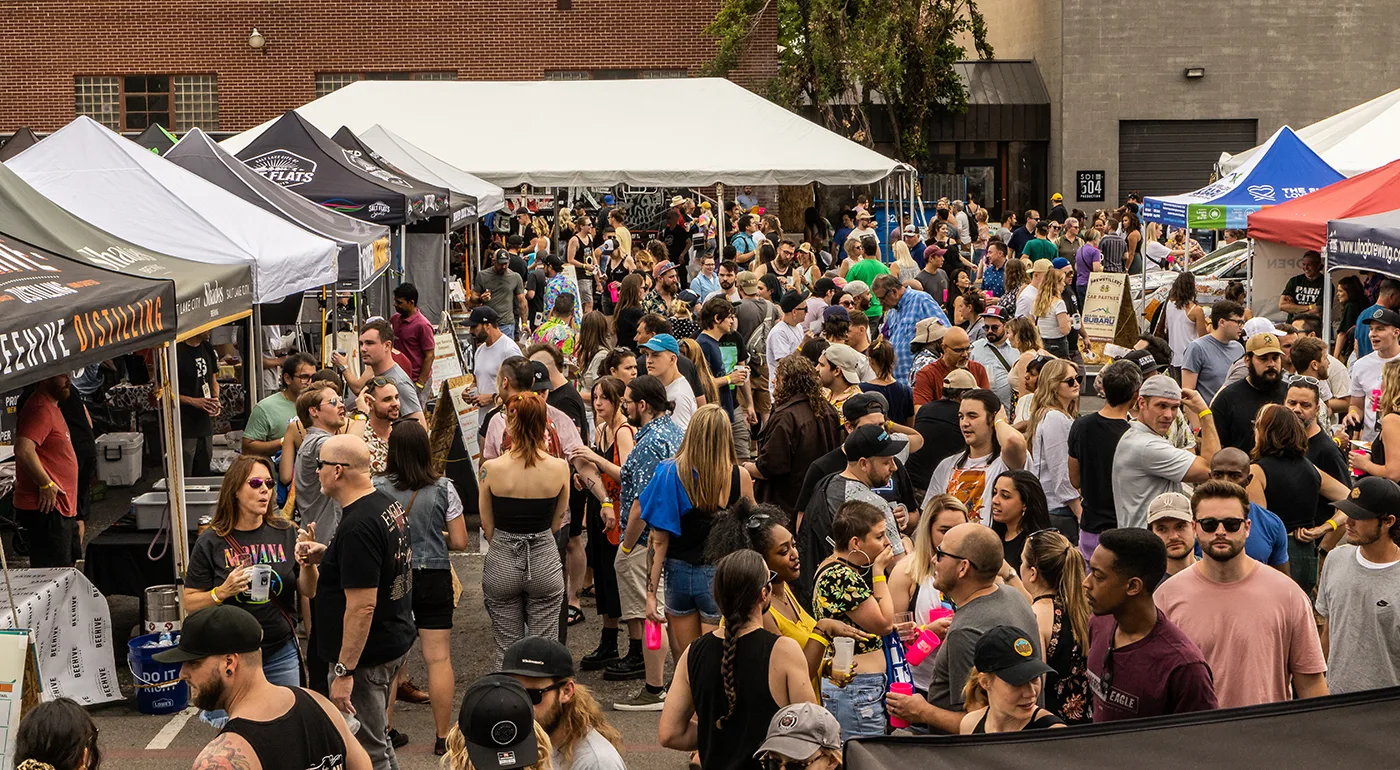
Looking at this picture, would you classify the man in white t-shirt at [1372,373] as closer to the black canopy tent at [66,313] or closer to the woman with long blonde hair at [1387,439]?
the woman with long blonde hair at [1387,439]

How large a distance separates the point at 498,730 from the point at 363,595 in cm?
246

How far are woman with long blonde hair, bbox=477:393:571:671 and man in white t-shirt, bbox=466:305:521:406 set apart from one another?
155 inches

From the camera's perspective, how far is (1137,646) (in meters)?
4.75

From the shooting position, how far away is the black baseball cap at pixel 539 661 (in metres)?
4.37

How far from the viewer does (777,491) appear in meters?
8.52

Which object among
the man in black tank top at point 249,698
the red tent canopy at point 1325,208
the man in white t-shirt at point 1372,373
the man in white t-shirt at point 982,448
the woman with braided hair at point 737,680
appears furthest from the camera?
the red tent canopy at point 1325,208

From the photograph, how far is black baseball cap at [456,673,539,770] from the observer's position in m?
3.89

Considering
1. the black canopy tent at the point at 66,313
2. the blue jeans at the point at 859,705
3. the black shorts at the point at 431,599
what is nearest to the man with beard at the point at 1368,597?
the blue jeans at the point at 859,705

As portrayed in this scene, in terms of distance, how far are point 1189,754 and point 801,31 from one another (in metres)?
32.0

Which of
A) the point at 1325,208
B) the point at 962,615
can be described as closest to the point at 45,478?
the point at 962,615

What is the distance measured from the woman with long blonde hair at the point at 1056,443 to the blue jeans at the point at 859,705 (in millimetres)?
2589

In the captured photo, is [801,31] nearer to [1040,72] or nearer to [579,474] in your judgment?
[1040,72]

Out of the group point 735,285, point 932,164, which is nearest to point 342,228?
point 735,285

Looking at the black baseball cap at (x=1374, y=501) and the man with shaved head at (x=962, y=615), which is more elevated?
the black baseball cap at (x=1374, y=501)
